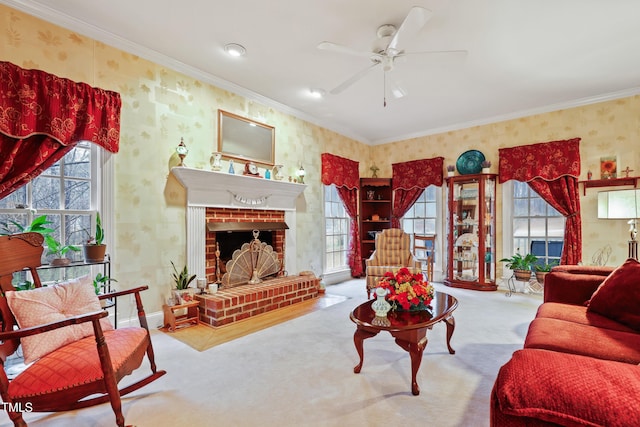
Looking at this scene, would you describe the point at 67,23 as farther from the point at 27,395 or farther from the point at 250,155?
the point at 27,395

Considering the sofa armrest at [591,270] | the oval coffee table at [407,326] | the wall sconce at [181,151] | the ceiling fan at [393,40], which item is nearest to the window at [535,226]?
the sofa armrest at [591,270]

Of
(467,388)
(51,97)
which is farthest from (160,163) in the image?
(467,388)

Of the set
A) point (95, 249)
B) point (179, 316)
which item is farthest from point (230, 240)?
point (95, 249)

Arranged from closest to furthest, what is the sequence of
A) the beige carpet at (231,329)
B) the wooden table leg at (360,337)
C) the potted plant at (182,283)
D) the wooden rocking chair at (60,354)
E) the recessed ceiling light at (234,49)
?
the wooden rocking chair at (60,354)
the wooden table leg at (360,337)
the beige carpet at (231,329)
the recessed ceiling light at (234,49)
the potted plant at (182,283)

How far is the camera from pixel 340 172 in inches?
224

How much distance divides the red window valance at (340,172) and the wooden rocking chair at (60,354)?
154 inches

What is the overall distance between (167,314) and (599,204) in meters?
5.43

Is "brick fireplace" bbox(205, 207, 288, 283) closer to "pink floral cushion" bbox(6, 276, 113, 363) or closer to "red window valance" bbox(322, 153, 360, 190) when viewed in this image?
"red window valance" bbox(322, 153, 360, 190)

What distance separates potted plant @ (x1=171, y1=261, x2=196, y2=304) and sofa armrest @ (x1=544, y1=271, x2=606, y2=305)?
3486mm

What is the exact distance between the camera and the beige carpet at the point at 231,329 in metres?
2.90

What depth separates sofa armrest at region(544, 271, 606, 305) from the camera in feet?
8.11

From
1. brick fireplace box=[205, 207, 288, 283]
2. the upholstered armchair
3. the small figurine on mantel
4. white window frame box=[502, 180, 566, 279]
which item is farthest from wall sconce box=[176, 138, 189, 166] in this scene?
the small figurine on mantel

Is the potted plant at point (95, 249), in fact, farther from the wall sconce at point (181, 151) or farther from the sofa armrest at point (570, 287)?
the sofa armrest at point (570, 287)

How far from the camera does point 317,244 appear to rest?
5328 millimetres
